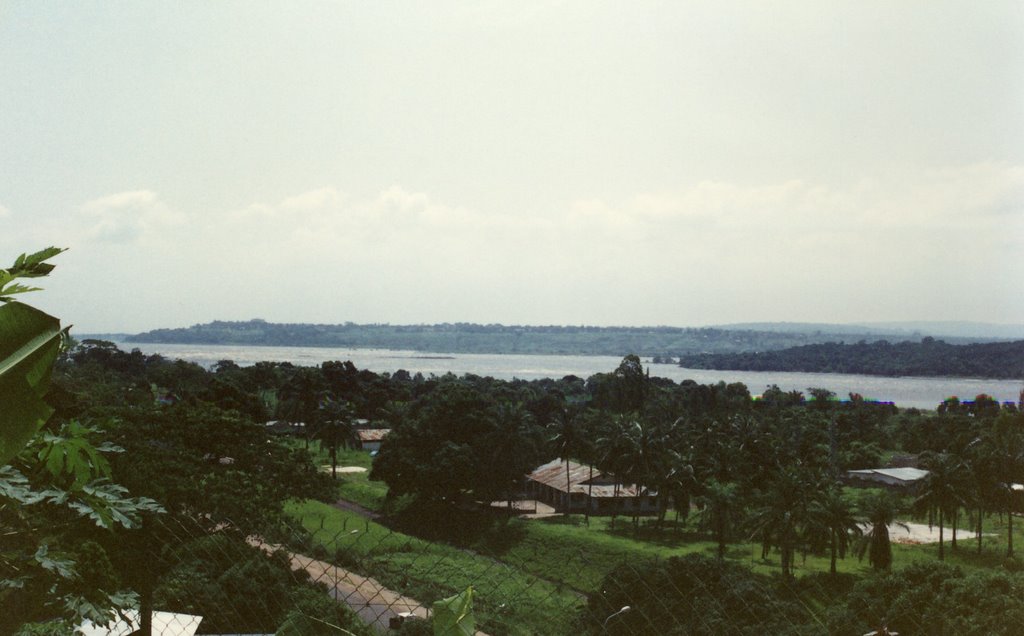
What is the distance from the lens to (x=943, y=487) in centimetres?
3167

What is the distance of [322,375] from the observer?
60.9 metres

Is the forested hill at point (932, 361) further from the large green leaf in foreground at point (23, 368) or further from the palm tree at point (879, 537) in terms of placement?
the large green leaf in foreground at point (23, 368)

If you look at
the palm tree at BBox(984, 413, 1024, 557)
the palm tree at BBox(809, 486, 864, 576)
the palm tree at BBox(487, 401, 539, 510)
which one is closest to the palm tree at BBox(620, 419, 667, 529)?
the palm tree at BBox(487, 401, 539, 510)

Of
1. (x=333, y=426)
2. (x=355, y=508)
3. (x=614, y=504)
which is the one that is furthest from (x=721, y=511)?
(x=333, y=426)

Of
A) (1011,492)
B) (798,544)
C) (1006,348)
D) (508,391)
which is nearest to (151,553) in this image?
(798,544)

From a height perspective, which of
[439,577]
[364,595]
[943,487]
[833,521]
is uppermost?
[364,595]

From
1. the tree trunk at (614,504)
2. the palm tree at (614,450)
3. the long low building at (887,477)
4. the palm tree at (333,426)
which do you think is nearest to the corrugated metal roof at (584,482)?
the tree trunk at (614,504)

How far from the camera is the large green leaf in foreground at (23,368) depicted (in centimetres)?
137

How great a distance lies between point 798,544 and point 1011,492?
1309 cm

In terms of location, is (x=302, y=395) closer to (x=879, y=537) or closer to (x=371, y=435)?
(x=371, y=435)

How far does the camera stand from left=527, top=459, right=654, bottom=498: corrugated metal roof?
4028 centimetres

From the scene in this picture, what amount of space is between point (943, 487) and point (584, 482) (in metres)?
16.4

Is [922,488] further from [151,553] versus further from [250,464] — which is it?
[151,553]

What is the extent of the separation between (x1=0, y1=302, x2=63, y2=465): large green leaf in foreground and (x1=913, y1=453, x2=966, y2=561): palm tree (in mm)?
35163
